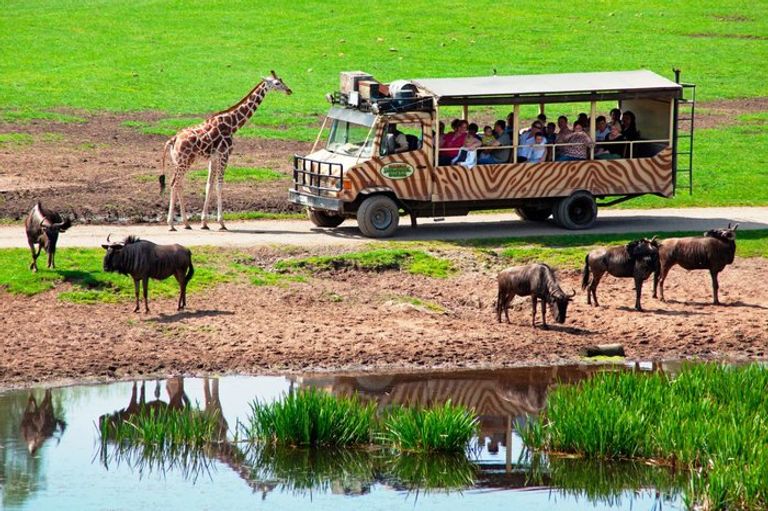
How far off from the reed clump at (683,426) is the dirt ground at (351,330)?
111 inches

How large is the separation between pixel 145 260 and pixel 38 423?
4391 millimetres

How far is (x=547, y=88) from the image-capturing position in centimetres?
2911

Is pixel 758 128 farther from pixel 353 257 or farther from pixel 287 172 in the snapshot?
pixel 353 257

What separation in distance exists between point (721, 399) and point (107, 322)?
9068 millimetres

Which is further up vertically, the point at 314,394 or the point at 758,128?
the point at 758,128

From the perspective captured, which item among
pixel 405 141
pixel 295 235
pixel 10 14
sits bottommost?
pixel 295 235

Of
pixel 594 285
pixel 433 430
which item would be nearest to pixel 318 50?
pixel 594 285

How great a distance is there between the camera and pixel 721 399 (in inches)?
763

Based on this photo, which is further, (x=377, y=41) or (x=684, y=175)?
(x=377, y=41)

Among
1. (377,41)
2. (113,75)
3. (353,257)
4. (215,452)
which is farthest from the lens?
(377,41)

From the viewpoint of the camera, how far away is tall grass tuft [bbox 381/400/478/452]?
18.1 metres

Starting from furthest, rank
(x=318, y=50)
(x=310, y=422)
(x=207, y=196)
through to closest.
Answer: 1. (x=318, y=50)
2. (x=207, y=196)
3. (x=310, y=422)

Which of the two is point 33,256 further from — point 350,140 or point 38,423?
point 350,140

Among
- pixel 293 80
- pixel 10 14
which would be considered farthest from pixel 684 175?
pixel 10 14
